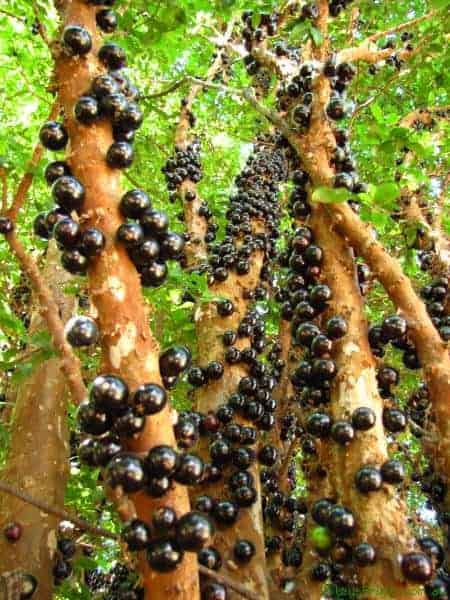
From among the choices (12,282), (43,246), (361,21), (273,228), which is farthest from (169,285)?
(361,21)

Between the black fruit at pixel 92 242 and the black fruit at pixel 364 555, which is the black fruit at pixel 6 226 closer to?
the black fruit at pixel 92 242

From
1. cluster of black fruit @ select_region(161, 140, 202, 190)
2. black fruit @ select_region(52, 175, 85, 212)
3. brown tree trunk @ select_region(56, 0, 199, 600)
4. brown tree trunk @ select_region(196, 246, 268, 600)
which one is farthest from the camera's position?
cluster of black fruit @ select_region(161, 140, 202, 190)

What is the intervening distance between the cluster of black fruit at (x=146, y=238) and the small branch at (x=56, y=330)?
46 centimetres

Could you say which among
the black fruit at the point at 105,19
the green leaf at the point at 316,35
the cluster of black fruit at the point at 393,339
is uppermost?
the green leaf at the point at 316,35

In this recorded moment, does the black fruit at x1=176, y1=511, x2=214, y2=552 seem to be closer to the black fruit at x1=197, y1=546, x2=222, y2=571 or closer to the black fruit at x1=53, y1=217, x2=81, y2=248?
the black fruit at x1=197, y1=546, x2=222, y2=571

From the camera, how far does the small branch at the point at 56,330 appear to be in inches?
95.3

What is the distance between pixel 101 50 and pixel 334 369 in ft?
6.91

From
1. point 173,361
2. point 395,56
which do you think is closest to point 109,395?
point 173,361

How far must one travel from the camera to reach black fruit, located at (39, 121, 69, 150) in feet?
8.82

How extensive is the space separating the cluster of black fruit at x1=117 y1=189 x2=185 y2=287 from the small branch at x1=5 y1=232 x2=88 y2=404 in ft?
1.50

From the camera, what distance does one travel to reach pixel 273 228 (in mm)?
6504

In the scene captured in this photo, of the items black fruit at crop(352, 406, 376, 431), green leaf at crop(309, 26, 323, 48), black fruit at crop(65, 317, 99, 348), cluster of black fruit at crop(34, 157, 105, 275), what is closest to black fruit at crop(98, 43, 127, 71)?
cluster of black fruit at crop(34, 157, 105, 275)

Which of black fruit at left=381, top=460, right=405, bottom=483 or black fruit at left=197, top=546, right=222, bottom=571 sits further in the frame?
black fruit at left=197, top=546, right=222, bottom=571

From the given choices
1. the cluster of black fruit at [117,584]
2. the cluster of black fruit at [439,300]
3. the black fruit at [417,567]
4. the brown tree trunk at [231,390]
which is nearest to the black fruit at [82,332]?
the cluster of black fruit at [117,584]
